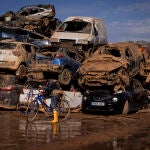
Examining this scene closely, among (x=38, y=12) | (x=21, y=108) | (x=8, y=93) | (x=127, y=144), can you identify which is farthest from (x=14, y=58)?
(x=38, y=12)

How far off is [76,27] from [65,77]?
20.0 ft

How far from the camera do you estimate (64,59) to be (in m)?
17.6

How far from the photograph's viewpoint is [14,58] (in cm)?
1794

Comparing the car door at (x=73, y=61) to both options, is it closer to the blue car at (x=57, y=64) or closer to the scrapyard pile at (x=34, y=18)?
the blue car at (x=57, y=64)

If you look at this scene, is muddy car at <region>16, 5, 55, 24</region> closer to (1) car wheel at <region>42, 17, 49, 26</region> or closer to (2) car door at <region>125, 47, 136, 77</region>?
(1) car wheel at <region>42, 17, 49, 26</region>

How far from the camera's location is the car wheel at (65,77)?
17.4 metres

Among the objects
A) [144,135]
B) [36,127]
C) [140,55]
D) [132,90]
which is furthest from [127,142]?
[140,55]

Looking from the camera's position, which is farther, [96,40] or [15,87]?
[96,40]

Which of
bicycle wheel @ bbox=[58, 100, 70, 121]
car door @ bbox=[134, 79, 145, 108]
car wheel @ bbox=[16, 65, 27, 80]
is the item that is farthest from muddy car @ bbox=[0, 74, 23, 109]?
car door @ bbox=[134, 79, 145, 108]

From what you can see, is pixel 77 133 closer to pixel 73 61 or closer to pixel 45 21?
pixel 73 61

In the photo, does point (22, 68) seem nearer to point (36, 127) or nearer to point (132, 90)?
point (132, 90)

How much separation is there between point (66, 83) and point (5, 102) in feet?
9.56

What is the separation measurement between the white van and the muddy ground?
21.5 ft

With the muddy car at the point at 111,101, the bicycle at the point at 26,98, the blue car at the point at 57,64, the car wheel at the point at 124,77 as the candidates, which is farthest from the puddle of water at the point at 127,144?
the blue car at the point at 57,64
